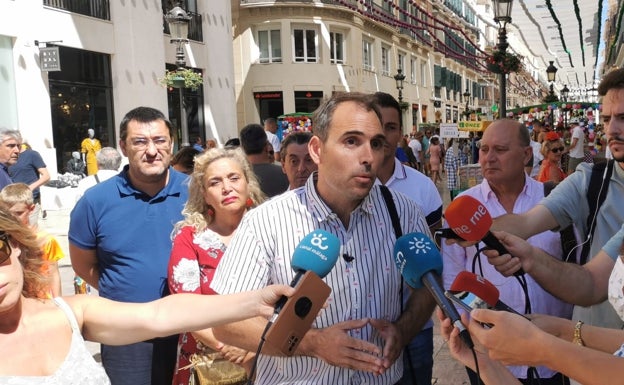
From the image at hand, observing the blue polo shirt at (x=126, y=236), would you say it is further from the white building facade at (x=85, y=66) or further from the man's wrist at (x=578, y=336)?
the white building facade at (x=85, y=66)

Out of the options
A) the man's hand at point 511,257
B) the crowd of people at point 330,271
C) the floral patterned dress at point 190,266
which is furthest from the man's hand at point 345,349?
the floral patterned dress at point 190,266

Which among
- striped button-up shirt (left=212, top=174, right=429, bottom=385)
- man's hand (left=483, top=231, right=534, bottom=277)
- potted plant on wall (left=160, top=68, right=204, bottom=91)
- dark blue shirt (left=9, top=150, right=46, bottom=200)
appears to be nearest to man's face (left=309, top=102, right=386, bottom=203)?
striped button-up shirt (left=212, top=174, right=429, bottom=385)

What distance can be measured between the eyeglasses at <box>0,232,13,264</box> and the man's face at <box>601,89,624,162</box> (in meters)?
2.62

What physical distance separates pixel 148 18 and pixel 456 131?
10.4m

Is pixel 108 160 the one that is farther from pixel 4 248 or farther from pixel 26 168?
pixel 4 248

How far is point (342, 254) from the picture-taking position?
7.55 ft

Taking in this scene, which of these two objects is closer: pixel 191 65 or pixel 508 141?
pixel 508 141

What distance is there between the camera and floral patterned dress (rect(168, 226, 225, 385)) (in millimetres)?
3018

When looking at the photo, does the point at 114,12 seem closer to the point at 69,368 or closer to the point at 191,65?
the point at 191,65

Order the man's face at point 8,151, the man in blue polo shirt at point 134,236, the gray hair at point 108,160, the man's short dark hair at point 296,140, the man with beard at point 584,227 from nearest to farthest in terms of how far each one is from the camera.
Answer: the man with beard at point 584,227 → the man in blue polo shirt at point 134,236 → the man's short dark hair at point 296,140 → the gray hair at point 108,160 → the man's face at point 8,151

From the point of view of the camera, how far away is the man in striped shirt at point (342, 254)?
2221 millimetres

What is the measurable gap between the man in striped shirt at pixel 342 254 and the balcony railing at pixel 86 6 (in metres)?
15.3

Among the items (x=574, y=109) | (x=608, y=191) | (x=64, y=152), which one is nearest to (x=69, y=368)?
(x=608, y=191)

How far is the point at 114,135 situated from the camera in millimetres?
17719
